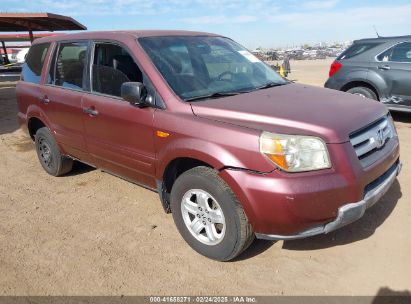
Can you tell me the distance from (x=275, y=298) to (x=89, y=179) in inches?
133

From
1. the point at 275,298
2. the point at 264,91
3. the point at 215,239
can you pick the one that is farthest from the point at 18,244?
the point at 264,91

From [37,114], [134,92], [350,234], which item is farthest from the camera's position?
[37,114]

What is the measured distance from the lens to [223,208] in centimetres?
297

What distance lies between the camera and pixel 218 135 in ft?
9.54

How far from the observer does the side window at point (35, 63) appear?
510cm

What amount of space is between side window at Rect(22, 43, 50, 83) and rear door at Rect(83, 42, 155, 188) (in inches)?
54.9

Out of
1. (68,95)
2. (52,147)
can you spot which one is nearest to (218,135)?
(68,95)

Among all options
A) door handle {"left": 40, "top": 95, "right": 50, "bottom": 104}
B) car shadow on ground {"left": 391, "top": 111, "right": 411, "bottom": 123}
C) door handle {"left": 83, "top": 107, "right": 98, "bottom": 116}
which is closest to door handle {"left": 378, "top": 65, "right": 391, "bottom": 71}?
car shadow on ground {"left": 391, "top": 111, "right": 411, "bottom": 123}

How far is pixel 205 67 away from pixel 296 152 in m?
1.49

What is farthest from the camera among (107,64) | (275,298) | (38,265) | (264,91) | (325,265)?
(107,64)

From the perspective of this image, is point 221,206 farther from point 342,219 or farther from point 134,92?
point 134,92

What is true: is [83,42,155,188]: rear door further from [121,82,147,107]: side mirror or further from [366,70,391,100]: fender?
[366,70,391,100]: fender

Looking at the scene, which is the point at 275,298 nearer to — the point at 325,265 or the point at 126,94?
the point at 325,265

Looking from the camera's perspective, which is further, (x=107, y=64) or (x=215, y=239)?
(x=107, y=64)
